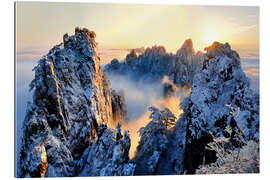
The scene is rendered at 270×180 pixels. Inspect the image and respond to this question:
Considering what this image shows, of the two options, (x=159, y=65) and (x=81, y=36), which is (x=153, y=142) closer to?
(x=159, y=65)

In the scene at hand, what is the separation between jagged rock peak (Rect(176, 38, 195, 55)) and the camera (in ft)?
16.7

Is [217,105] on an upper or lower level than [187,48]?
lower

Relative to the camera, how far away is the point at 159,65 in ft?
18.4

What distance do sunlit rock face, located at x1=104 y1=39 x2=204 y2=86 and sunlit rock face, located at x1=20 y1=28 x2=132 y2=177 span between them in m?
0.52

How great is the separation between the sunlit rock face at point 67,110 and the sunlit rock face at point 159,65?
522 millimetres

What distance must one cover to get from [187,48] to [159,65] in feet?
2.63

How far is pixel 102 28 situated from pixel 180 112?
2.61 meters

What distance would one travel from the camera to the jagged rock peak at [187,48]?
16.7 feet

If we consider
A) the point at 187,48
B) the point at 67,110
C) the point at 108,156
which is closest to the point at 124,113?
the point at 108,156

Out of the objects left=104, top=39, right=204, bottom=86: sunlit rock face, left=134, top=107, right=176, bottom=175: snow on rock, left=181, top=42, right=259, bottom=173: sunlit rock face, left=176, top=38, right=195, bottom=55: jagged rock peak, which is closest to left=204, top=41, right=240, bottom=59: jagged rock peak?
left=181, top=42, right=259, bottom=173: sunlit rock face

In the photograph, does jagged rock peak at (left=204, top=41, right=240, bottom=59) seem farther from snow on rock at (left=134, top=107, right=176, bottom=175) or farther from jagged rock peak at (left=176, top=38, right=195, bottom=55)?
snow on rock at (left=134, top=107, right=176, bottom=175)

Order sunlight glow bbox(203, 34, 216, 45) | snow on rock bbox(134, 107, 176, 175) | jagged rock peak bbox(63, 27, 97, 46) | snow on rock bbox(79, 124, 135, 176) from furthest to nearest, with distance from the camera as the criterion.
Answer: sunlight glow bbox(203, 34, 216, 45) < snow on rock bbox(134, 107, 176, 175) < jagged rock peak bbox(63, 27, 97, 46) < snow on rock bbox(79, 124, 135, 176)
